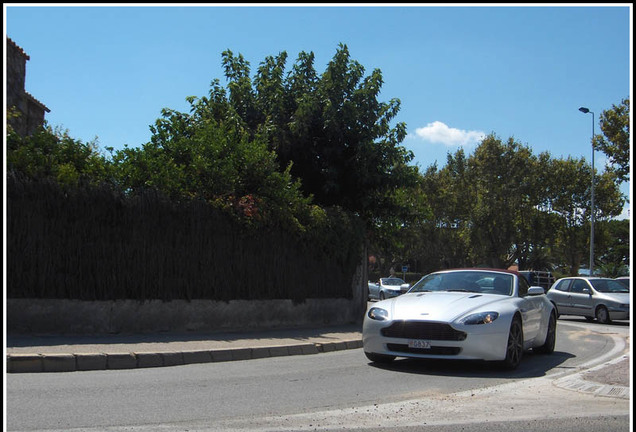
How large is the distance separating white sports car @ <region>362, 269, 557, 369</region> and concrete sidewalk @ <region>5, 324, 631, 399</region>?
0.93 meters

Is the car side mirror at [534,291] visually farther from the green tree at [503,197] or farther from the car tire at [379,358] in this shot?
the green tree at [503,197]

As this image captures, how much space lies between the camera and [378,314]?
358 inches

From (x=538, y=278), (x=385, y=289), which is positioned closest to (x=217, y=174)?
(x=385, y=289)

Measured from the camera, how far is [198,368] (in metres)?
9.30

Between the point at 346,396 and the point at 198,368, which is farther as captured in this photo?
the point at 198,368

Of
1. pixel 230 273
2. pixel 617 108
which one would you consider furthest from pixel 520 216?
pixel 230 273

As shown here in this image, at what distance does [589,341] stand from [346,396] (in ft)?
30.8

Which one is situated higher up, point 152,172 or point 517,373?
point 152,172

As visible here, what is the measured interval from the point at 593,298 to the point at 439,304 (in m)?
14.1

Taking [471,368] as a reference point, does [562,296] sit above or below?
above

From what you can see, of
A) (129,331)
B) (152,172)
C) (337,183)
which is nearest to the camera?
(129,331)

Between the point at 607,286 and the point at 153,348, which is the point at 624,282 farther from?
the point at 153,348

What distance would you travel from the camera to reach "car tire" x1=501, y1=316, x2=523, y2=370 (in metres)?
8.78

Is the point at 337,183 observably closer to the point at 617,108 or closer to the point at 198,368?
the point at 198,368
